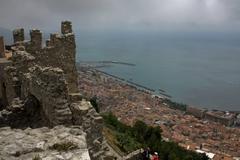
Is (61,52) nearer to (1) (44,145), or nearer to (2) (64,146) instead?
(1) (44,145)

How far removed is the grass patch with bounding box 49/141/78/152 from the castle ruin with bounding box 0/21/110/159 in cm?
132

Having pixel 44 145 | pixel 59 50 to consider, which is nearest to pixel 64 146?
pixel 44 145

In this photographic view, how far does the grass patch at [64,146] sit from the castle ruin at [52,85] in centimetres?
132

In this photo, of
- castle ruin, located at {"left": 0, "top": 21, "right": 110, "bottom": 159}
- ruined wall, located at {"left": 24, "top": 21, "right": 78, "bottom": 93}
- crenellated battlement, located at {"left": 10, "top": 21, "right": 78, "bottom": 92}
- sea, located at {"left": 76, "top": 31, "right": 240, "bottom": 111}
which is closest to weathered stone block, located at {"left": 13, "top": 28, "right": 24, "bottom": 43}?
castle ruin, located at {"left": 0, "top": 21, "right": 110, "bottom": 159}

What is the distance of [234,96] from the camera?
345 feet

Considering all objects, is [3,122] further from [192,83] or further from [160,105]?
[192,83]

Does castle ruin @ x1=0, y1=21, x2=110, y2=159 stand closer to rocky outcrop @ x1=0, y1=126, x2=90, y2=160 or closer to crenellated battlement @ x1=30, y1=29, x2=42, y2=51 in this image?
crenellated battlement @ x1=30, y1=29, x2=42, y2=51

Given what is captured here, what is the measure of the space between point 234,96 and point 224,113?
47.7ft

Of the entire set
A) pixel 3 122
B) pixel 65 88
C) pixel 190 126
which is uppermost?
pixel 65 88

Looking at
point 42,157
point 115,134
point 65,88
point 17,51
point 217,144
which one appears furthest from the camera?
point 217,144

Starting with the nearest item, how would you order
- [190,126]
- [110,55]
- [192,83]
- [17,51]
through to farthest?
[17,51]
[190,126]
[192,83]
[110,55]

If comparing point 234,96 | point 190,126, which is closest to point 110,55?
point 234,96

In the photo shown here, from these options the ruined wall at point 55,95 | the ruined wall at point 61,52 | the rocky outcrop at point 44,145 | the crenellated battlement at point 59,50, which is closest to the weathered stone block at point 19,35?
the crenellated battlement at point 59,50

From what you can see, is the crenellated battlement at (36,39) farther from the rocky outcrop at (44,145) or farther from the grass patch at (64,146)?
the grass patch at (64,146)
